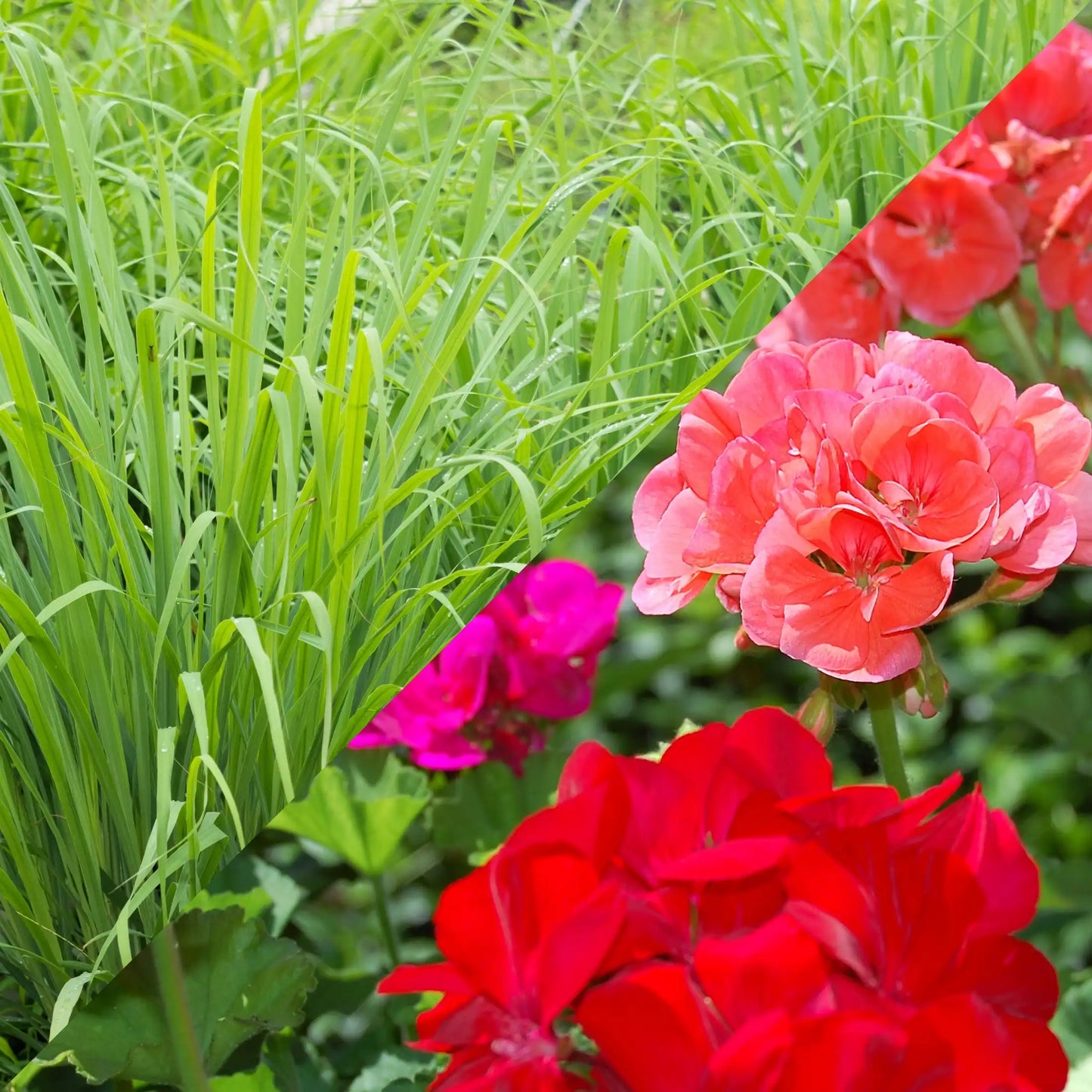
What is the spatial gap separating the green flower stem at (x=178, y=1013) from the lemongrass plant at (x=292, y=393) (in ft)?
0.82

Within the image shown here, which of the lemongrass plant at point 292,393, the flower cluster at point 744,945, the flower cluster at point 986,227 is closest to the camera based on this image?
the flower cluster at point 744,945

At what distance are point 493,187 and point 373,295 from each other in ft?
0.70

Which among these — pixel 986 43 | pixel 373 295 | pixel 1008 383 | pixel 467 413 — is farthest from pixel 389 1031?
pixel 986 43

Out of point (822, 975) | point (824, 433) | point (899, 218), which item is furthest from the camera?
point (899, 218)

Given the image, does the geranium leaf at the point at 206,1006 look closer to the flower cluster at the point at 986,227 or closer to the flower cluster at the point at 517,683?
the flower cluster at the point at 517,683

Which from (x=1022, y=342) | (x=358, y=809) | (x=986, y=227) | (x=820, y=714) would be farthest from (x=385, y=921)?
(x=986, y=227)

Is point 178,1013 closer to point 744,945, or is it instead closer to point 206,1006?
Answer: point 206,1006

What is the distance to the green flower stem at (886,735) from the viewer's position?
14.7 inches

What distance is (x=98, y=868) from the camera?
82 centimetres

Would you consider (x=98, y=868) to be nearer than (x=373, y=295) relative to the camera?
Yes

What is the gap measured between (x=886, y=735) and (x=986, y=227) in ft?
1.24

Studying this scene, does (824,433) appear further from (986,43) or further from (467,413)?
(986,43)

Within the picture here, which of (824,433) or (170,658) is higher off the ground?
(824,433)

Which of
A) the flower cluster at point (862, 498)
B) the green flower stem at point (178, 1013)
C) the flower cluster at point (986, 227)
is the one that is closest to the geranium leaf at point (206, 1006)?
the green flower stem at point (178, 1013)
